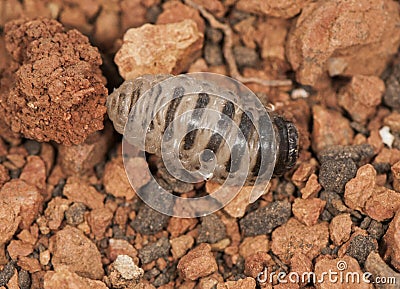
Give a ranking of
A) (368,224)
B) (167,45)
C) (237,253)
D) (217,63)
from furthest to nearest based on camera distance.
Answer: (217,63) → (167,45) → (237,253) → (368,224)

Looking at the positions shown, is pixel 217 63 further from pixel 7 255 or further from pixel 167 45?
pixel 7 255

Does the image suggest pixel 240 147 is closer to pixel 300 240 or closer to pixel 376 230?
pixel 300 240

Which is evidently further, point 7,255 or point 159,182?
point 159,182

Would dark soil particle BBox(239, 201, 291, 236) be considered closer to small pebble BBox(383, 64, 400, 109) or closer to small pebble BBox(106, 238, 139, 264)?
small pebble BBox(106, 238, 139, 264)

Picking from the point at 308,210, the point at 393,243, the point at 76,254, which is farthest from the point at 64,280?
the point at 393,243

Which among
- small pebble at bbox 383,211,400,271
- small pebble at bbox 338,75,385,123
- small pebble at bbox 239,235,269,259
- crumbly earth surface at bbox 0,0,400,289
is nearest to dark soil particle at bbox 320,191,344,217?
crumbly earth surface at bbox 0,0,400,289

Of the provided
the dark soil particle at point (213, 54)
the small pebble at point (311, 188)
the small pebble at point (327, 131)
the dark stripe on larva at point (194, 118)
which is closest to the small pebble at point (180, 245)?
the dark stripe on larva at point (194, 118)

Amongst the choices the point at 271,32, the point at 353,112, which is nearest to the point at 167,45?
the point at 271,32
